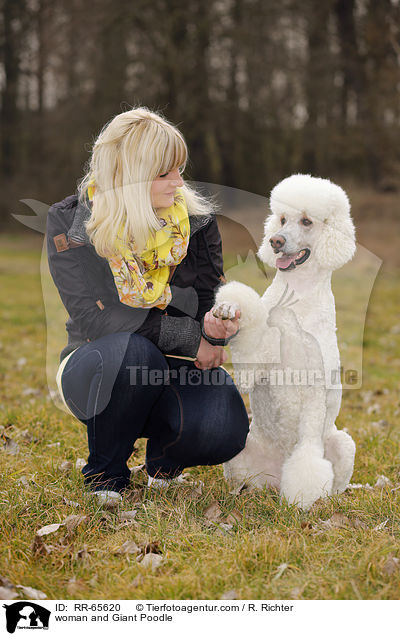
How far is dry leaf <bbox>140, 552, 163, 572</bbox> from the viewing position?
79.0 inches

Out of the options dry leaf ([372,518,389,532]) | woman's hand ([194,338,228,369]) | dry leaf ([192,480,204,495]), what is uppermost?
woman's hand ([194,338,228,369])

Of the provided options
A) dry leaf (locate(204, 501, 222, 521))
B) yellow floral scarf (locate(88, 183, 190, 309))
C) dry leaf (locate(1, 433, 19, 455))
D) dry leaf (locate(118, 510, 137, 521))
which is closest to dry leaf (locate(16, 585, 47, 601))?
dry leaf (locate(118, 510, 137, 521))

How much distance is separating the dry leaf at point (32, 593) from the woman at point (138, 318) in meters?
0.58

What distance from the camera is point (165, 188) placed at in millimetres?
2451

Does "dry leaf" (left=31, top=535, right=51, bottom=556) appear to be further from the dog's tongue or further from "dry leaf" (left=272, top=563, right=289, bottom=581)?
the dog's tongue

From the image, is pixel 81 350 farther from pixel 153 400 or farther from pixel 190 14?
pixel 190 14

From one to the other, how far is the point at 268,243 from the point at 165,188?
18.3 inches

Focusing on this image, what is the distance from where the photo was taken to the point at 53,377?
3.14 meters

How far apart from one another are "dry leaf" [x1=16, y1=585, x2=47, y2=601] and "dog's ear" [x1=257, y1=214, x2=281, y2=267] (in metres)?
1.43

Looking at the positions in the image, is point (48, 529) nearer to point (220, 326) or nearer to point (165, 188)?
point (220, 326)

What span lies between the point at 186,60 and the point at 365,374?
11106 mm
